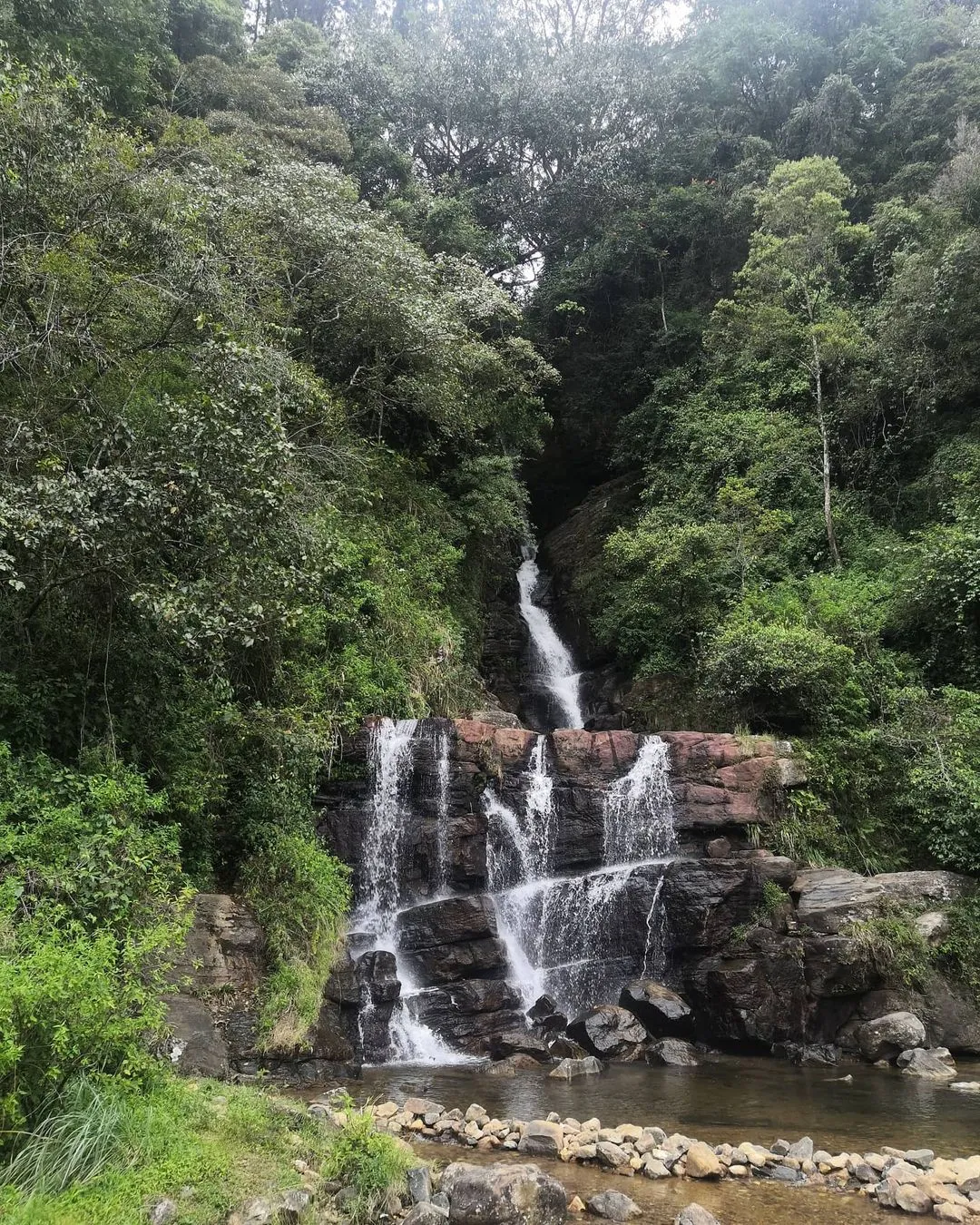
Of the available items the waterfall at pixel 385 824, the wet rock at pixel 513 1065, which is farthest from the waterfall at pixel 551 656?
the wet rock at pixel 513 1065

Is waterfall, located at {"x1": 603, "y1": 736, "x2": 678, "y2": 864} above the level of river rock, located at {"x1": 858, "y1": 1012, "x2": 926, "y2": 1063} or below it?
above

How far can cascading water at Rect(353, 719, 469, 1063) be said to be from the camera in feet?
36.2

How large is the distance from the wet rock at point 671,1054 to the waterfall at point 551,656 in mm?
9789

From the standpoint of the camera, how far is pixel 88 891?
22.6 feet

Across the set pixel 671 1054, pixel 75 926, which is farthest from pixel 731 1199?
pixel 75 926

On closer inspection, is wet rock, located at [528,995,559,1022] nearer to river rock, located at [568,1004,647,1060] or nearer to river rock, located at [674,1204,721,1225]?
river rock, located at [568,1004,647,1060]

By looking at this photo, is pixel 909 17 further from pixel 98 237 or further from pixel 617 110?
pixel 98 237

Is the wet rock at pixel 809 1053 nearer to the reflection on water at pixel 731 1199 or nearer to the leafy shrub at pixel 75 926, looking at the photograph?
the reflection on water at pixel 731 1199

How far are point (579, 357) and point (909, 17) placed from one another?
55.5ft

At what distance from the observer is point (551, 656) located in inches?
915

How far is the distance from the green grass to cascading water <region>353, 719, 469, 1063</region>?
523cm

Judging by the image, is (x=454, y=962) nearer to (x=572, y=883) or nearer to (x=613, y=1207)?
(x=572, y=883)

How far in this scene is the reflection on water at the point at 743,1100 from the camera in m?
7.67

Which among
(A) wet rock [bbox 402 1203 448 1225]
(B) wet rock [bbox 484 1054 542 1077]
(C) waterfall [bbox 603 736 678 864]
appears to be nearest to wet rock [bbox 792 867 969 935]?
(C) waterfall [bbox 603 736 678 864]
